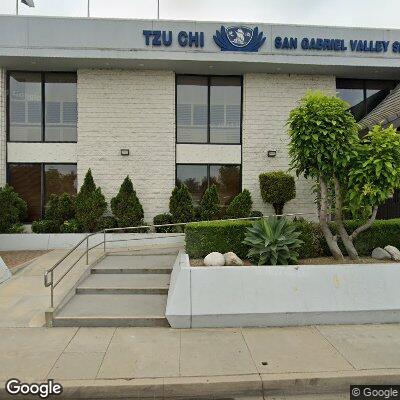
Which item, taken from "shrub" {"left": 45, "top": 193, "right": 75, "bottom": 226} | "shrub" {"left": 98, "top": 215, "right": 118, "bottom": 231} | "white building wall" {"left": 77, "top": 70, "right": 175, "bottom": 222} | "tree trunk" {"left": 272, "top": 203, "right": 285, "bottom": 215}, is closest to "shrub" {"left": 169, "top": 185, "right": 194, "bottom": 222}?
"white building wall" {"left": 77, "top": 70, "right": 175, "bottom": 222}

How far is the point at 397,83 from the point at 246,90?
611cm

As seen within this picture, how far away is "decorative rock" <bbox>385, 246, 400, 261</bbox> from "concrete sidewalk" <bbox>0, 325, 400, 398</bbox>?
1.80m

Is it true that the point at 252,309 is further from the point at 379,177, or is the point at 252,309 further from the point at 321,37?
the point at 321,37

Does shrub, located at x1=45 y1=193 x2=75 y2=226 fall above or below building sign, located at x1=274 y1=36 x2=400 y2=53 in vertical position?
below

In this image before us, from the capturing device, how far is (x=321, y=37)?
39.1ft

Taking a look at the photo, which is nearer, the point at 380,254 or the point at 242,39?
the point at 380,254

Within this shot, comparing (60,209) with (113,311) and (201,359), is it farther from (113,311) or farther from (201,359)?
(201,359)

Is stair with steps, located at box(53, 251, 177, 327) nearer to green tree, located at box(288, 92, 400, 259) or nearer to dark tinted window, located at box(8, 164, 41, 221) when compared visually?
green tree, located at box(288, 92, 400, 259)

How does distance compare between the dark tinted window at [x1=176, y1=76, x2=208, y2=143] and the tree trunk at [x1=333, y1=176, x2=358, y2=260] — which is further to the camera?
the dark tinted window at [x1=176, y1=76, x2=208, y2=143]

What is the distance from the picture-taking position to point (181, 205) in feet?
38.3

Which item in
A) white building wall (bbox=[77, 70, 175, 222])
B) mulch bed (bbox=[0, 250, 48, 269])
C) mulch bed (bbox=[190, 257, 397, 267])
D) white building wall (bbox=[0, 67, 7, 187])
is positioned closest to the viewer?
mulch bed (bbox=[190, 257, 397, 267])

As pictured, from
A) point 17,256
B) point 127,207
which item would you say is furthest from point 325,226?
point 17,256

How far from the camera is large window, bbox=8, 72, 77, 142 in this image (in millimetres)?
12203

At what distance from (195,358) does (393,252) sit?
4.89m
